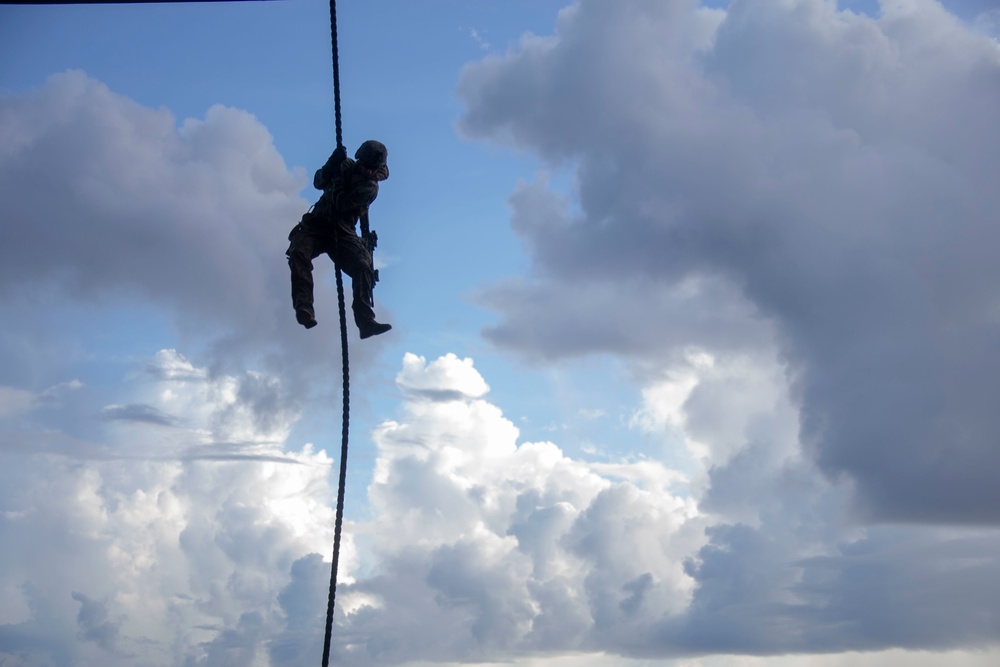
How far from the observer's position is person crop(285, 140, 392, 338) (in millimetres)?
20219

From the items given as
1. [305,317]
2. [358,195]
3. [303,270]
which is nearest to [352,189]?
[358,195]

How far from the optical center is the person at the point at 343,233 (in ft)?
66.3

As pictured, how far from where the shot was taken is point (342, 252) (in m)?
21.0

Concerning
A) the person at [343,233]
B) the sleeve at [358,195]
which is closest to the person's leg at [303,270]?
the person at [343,233]

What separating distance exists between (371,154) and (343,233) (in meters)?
1.46

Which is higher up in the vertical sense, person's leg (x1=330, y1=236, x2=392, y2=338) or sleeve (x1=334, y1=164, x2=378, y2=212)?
sleeve (x1=334, y1=164, x2=378, y2=212)

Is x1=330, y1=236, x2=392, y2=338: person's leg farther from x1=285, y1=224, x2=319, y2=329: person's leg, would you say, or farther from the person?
x1=285, y1=224, x2=319, y2=329: person's leg

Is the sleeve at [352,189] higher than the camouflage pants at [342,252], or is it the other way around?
the sleeve at [352,189]

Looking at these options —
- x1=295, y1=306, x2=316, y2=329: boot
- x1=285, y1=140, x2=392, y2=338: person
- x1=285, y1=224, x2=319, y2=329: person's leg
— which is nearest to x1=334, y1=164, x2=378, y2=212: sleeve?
x1=285, y1=140, x2=392, y2=338: person

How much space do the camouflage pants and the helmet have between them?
1255mm

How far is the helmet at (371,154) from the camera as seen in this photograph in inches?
794

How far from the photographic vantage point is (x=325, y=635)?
17375 mm

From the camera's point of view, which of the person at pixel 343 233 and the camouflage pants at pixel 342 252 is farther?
the camouflage pants at pixel 342 252

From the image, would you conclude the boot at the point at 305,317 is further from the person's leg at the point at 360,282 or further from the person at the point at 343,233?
the person's leg at the point at 360,282
